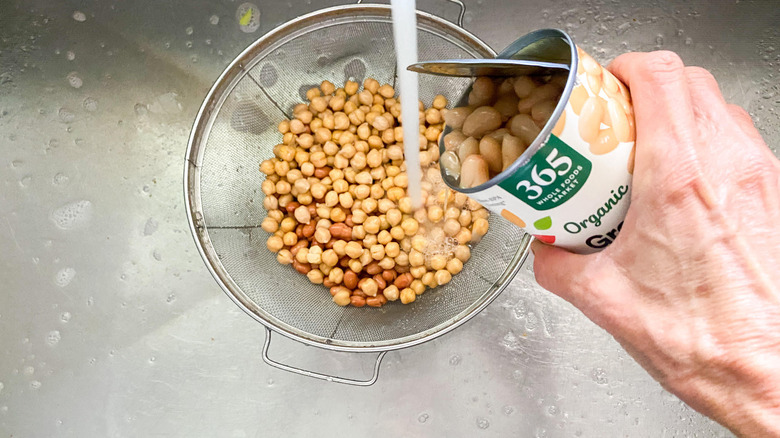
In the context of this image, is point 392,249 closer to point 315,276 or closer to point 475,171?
point 315,276

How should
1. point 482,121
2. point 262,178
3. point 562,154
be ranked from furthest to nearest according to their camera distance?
point 262,178 → point 482,121 → point 562,154

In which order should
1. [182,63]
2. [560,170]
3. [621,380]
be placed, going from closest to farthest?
[560,170] < [621,380] < [182,63]

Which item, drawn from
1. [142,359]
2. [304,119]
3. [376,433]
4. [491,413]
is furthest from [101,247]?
[491,413]

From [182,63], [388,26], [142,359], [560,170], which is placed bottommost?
[142,359]

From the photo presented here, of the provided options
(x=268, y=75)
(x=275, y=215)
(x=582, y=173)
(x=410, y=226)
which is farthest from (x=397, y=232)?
(x=582, y=173)

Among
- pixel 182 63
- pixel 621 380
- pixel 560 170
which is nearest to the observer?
pixel 560 170

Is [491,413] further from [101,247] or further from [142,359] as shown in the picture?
[101,247]

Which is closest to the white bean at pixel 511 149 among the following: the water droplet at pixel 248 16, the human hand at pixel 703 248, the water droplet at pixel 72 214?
the human hand at pixel 703 248

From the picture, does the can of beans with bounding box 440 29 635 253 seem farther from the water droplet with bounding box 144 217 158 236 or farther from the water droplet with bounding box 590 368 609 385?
the water droplet with bounding box 144 217 158 236
